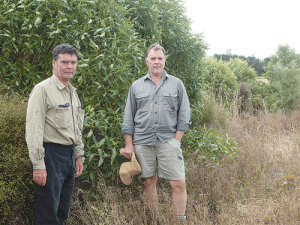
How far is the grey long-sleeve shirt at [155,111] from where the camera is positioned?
352cm

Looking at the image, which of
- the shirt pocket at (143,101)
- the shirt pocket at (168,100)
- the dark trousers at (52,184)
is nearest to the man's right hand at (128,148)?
the shirt pocket at (143,101)

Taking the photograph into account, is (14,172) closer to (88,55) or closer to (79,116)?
(79,116)

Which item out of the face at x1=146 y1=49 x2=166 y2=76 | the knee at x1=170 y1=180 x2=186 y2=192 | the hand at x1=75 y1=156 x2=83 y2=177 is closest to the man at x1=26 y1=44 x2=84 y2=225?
the hand at x1=75 y1=156 x2=83 y2=177

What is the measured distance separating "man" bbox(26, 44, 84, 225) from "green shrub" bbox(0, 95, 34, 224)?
0.27 m

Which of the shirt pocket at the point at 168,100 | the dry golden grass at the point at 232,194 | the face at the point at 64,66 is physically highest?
the face at the point at 64,66

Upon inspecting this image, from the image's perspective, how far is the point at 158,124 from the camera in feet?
11.5

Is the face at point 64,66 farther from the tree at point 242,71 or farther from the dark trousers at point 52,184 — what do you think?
the tree at point 242,71

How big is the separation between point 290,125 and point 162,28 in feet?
17.7

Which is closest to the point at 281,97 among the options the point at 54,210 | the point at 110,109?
the point at 110,109

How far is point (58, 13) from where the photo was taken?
3801 mm

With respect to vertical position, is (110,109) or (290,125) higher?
(110,109)

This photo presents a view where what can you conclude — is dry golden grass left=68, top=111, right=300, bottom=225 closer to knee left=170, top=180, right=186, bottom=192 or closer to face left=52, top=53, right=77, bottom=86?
knee left=170, top=180, right=186, bottom=192

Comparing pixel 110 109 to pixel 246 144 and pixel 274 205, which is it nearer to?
pixel 274 205

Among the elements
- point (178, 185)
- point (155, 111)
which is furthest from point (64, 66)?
point (178, 185)
